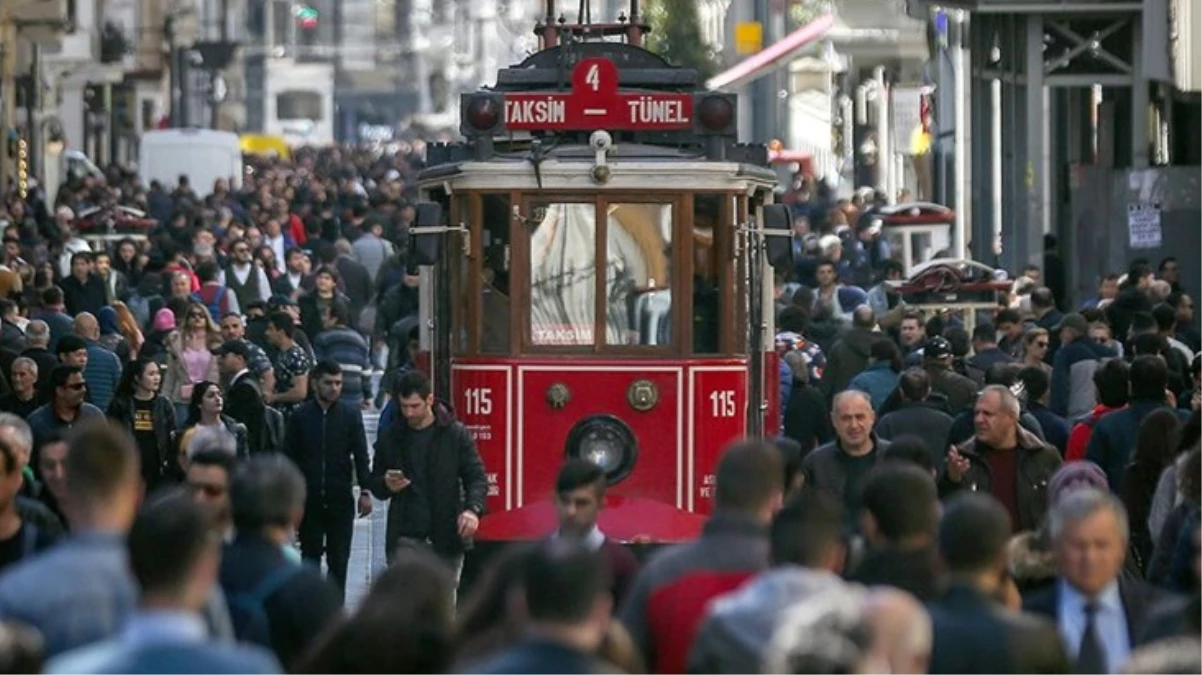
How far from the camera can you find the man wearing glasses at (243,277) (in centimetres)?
3008

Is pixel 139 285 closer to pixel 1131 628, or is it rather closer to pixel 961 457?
pixel 961 457

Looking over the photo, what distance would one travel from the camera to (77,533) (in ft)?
28.6

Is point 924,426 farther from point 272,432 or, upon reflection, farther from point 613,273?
point 272,432

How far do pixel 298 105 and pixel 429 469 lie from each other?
15075cm

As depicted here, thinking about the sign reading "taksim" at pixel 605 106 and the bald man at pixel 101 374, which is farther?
the bald man at pixel 101 374

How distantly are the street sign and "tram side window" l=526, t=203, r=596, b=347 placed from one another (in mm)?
40647

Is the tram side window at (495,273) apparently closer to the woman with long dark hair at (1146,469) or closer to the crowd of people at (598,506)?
the crowd of people at (598,506)

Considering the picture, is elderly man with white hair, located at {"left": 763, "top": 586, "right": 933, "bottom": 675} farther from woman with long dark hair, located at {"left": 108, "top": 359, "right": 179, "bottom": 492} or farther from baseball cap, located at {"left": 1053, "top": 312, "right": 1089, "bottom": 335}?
baseball cap, located at {"left": 1053, "top": 312, "right": 1089, "bottom": 335}

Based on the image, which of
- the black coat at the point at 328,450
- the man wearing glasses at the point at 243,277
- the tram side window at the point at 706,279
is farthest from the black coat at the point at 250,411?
the man wearing glasses at the point at 243,277

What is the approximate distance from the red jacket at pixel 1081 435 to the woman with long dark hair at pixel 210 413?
377 centimetres

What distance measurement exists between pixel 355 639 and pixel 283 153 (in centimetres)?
9512

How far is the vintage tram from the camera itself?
17.3 metres

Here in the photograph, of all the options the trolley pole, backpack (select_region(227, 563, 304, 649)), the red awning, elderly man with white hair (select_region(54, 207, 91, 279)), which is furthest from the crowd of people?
the red awning

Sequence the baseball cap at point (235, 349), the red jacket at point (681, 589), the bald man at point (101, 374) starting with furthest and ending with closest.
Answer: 1. the bald man at point (101, 374)
2. the baseball cap at point (235, 349)
3. the red jacket at point (681, 589)
